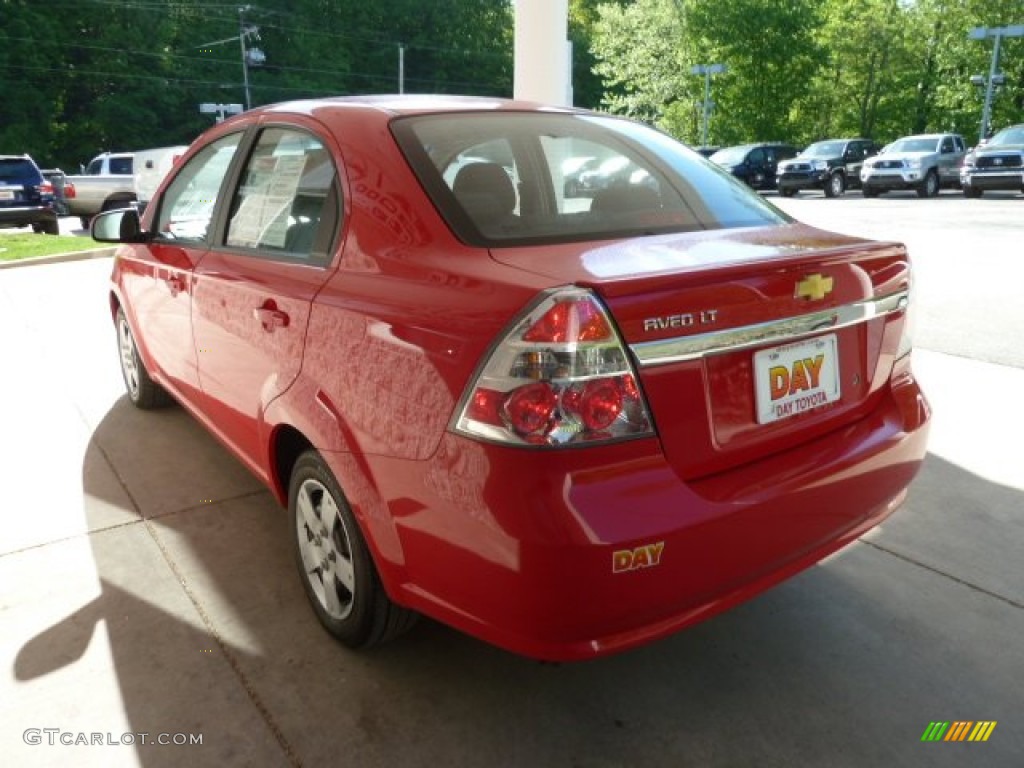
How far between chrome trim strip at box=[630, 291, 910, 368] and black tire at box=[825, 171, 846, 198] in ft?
86.4

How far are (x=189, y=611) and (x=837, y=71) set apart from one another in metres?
45.8

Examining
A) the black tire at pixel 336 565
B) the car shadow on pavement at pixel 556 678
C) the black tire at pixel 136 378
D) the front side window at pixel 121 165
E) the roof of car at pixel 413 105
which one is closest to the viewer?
the car shadow on pavement at pixel 556 678

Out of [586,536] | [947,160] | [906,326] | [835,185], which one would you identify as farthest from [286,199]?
[835,185]

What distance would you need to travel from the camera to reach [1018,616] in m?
2.68

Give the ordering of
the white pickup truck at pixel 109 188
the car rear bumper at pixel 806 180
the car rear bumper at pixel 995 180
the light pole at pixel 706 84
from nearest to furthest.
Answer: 1. the white pickup truck at pixel 109 188
2. the car rear bumper at pixel 995 180
3. the car rear bumper at pixel 806 180
4. the light pole at pixel 706 84

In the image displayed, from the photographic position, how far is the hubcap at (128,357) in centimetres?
474

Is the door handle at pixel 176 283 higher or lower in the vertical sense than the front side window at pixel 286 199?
lower

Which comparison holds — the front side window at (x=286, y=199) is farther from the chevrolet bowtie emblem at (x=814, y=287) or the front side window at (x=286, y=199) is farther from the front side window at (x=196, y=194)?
the chevrolet bowtie emblem at (x=814, y=287)

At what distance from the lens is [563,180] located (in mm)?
2803

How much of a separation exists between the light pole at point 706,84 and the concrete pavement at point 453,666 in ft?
126

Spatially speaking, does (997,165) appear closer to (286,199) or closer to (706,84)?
(706,84)

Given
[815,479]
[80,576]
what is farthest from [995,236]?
[80,576]

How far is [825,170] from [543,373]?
89.4 feet

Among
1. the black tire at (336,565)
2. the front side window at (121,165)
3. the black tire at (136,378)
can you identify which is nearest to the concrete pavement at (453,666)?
the black tire at (336,565)
